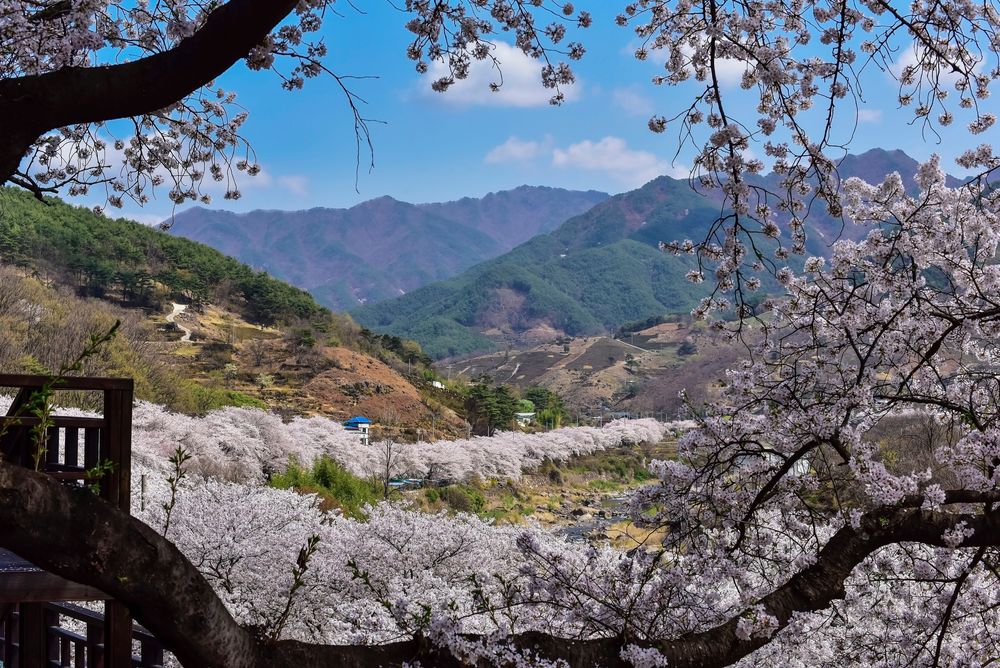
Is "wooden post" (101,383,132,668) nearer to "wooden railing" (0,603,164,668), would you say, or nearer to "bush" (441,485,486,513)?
"wooden railing" (0,603,164,668)

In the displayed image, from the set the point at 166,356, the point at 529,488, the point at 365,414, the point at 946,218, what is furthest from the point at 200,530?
the point at 166,356

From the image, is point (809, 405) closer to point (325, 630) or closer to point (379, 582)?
point (325, 630)

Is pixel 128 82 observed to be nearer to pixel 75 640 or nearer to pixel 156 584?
pixel 156 584

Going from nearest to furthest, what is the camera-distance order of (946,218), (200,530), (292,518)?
(946,218) → (200,530) → (292,518)

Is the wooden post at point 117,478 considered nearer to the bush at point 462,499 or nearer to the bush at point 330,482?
the bush at point 330,482

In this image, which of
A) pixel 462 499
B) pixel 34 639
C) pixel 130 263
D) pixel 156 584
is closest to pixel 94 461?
pixel 156 584

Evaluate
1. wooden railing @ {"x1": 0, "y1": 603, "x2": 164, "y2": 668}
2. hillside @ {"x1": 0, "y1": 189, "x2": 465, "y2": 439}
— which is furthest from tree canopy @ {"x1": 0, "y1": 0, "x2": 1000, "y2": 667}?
hillside @ {"x1": 0, "y1": 189, "x2": 465, "y2": 439}
